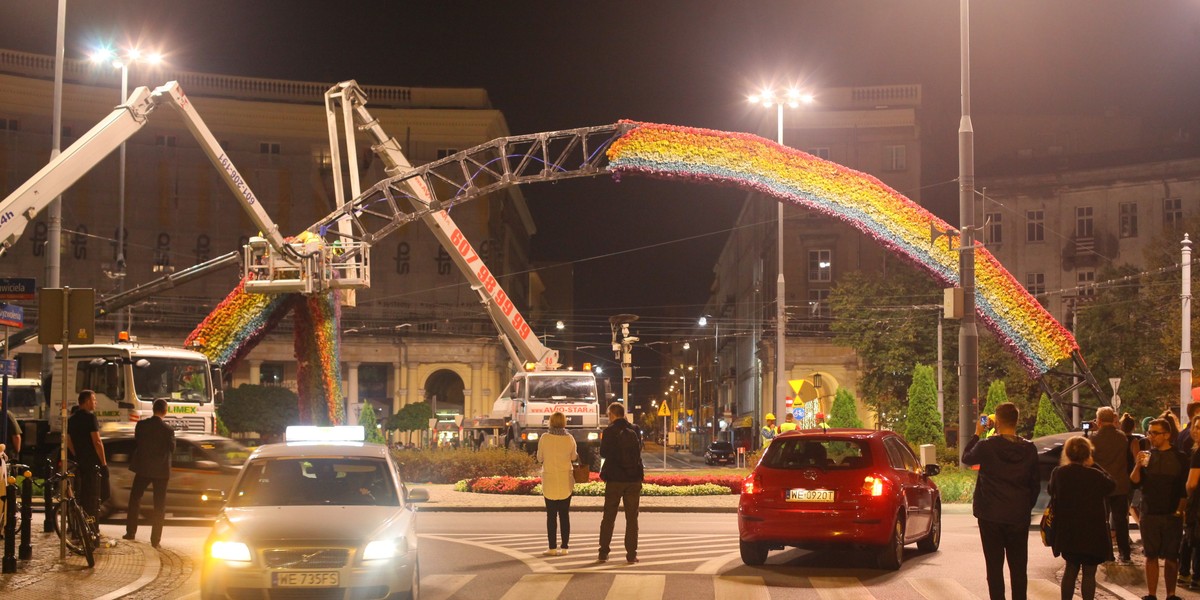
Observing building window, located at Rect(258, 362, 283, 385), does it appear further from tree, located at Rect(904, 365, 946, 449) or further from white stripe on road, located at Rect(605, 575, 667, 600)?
white stripe on road, located at Rect(605, 575, 667, 600)

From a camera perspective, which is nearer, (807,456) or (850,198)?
(807,456)

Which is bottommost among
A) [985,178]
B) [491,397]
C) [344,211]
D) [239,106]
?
[491,397]

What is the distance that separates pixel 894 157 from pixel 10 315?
70.9m

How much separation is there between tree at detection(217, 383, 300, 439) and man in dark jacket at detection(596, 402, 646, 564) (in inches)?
2228

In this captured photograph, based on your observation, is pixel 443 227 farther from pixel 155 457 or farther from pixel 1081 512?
pixel 1081 512

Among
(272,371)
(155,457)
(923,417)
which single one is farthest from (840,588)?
(272,371)

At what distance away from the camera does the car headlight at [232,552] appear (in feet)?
33.7

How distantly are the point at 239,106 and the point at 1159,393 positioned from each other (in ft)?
184

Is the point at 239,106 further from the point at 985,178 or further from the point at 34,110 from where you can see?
the point at 985,178

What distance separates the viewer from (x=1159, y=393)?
56969 millimetres

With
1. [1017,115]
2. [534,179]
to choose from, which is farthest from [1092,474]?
[1017,115]

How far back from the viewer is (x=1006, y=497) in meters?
10.8

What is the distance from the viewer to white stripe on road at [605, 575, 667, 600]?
12.6 m

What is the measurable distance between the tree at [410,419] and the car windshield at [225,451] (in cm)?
5808
